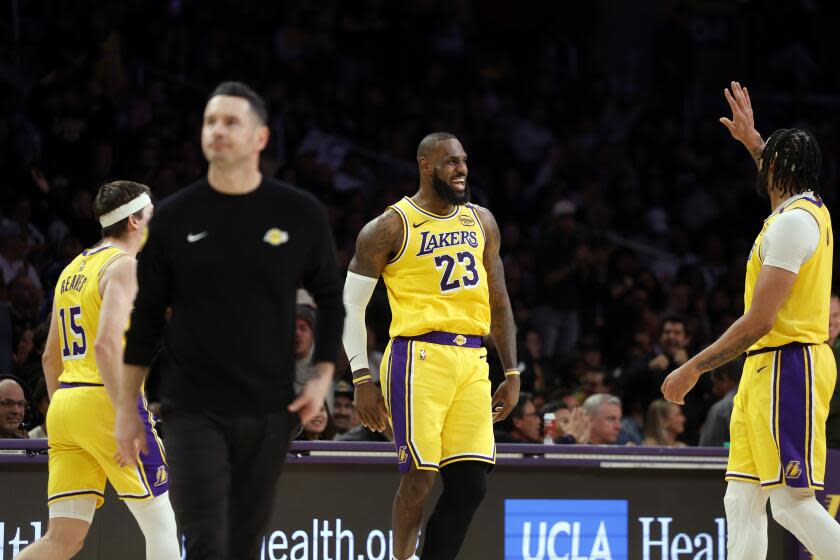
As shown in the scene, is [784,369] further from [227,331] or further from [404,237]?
[227,331]

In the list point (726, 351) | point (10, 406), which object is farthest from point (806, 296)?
point (10, 406)

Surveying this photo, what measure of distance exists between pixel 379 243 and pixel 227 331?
2.33 meters

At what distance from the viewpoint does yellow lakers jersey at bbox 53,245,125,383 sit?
641 centimetres

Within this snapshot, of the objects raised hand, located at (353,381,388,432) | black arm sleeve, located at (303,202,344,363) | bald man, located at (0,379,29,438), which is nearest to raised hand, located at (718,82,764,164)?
raised hand, located at (353,381,388,432)

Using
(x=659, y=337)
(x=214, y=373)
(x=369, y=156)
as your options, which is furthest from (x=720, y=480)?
(x=369, y=156)

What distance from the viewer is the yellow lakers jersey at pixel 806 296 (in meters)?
6.30

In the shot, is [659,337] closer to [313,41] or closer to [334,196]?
[334,196]

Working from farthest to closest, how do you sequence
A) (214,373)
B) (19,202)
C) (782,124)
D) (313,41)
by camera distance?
(782,124)
(313,41)
(19,202)
(214,373)

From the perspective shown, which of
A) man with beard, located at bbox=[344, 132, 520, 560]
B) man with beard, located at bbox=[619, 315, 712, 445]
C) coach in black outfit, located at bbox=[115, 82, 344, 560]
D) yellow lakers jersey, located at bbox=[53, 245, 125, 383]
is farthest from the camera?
man with beard, located at bbox=[619, 315, 712, 445]

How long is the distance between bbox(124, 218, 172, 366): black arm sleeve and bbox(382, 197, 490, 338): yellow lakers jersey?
7.47 ft

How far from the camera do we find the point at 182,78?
48.3 ft

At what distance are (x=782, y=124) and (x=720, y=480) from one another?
34.0ft

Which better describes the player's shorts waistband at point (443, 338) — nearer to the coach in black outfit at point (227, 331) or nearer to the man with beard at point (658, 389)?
the coach in black outfit at point (227, 331)

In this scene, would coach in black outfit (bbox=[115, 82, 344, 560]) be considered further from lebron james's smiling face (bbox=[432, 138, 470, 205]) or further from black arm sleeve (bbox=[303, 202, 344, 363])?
lebron james's smiling face (bbox=[432, 138, 470, 205])
